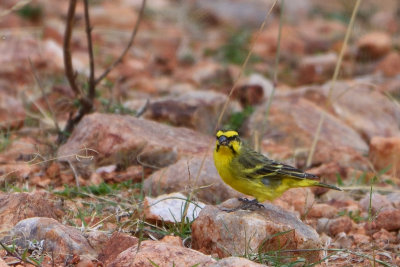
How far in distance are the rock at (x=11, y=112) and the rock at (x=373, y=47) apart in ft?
19.6

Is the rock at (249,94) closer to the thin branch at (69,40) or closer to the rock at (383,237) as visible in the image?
the thin branch at (69,40)

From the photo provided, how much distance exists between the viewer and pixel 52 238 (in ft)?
13.4

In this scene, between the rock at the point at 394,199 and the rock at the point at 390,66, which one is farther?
the rock at the point at 390,66

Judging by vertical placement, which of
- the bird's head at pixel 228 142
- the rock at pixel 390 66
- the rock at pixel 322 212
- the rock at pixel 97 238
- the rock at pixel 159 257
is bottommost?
the rock at pixel 390 66

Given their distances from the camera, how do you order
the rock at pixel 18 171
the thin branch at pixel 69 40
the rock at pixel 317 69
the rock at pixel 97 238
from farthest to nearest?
1. the rock at pixel 317 69
2. the thin branch at pixel 69 40
3. the rock at pixel 18 171
4. the rock at pixel 97 238

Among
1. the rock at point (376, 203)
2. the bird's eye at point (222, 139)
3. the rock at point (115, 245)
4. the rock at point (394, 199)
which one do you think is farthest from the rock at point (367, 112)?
the rock at point (115, 245)

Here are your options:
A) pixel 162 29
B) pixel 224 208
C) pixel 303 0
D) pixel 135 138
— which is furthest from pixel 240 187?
pixel 303 0

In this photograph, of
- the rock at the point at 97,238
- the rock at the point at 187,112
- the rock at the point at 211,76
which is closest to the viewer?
the rock at the point at 97,238

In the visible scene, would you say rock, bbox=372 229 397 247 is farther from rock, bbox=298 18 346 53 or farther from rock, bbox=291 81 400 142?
rock, bbox=298 18 346 53

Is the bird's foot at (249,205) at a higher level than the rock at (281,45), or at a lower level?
higher

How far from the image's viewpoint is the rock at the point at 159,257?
3834 millimetres

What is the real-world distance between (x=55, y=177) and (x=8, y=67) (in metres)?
3.95

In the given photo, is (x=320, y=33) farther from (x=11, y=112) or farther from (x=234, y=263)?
(x=234, y=263)

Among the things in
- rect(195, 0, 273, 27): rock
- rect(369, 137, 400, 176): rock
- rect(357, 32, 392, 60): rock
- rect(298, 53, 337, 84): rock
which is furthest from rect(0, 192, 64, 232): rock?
rect(195, 0, 273, 27): rock
